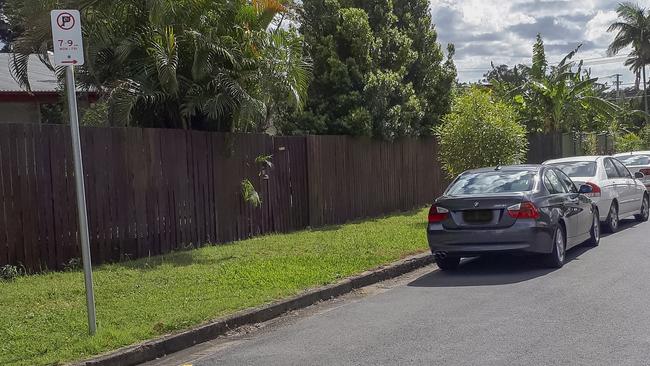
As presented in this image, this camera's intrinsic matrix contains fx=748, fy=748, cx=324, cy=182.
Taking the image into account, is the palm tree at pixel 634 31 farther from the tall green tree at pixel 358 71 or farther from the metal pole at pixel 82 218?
the metal pole at pixel 82 218

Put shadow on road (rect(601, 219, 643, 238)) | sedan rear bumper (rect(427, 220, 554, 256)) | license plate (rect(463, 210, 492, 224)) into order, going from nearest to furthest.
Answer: sedan rear bumper (rect(427, 220, 554, 256)) < license plate (rect(463, 210, 492, 224)) < shadow on road (rect(601, 219, 643, 238))

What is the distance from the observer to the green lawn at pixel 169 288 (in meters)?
6.95

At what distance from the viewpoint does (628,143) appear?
37.7 meters

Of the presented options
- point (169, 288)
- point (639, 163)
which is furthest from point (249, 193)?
point (639, 163)

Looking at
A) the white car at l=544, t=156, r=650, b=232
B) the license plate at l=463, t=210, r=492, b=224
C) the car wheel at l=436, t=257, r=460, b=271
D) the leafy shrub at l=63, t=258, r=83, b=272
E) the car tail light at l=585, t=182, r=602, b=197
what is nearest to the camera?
the license plate at l=463, t=210, r=492, b=224

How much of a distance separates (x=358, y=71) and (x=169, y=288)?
30.1 feet

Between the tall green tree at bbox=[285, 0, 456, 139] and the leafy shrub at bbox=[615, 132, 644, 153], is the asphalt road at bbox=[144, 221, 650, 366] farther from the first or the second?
the leafy shrub at bbox=[615, 132, 644, 153]

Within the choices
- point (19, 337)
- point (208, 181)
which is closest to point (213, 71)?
point (208, 181)

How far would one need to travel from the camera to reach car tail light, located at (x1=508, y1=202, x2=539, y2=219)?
1022 cm

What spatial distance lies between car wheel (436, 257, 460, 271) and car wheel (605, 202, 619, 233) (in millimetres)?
4777

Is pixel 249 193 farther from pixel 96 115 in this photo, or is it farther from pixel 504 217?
pixel 504 217

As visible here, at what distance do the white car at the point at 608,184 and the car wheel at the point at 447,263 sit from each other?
3.89m

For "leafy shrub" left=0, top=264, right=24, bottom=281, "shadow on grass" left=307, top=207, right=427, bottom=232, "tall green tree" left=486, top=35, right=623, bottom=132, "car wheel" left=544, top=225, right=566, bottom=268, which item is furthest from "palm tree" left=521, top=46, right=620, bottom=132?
"leafy shrub" left=0, top=264, right=24, bottom=281

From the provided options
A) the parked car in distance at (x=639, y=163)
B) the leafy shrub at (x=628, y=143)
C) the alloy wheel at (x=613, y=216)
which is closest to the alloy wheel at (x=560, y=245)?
the alloy wheel at (x=613, y=216)
